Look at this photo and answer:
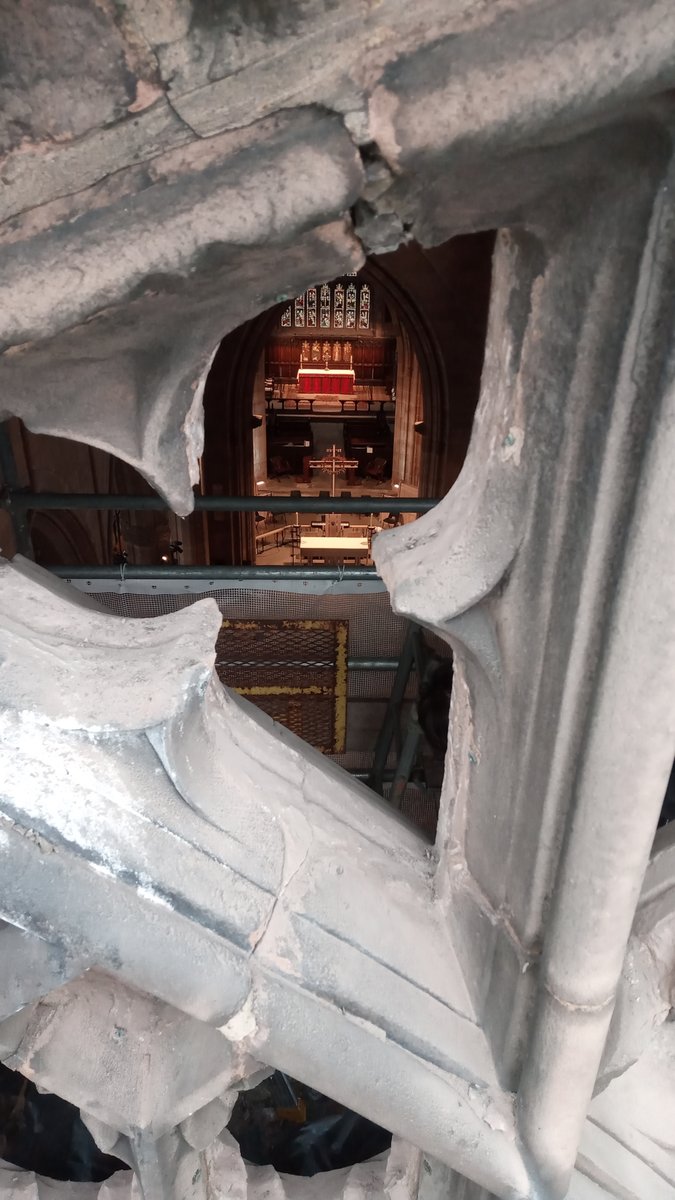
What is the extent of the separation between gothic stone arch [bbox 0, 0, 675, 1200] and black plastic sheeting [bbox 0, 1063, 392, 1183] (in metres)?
0.36

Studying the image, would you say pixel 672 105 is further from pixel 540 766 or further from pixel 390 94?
pixel 540 766

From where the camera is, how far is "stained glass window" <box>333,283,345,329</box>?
11289mm

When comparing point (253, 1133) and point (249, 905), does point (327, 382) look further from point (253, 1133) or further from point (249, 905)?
point (249, 905)

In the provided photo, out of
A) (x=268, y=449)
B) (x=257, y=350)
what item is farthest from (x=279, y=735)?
(x=268, y=449)

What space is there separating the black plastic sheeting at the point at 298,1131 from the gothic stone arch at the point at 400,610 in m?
0.36

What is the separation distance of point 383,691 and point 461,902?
1639 millimetres

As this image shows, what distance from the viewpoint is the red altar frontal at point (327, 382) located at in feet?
35.7

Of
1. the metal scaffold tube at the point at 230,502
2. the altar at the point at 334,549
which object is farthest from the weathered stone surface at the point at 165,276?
the altar at the point at 334,549

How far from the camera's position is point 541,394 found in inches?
21.3

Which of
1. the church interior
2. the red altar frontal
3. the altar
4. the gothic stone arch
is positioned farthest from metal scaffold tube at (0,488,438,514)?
the red altar frontal

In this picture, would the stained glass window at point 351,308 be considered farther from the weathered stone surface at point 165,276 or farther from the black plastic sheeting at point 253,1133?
the weathered stone surface at point 165,276

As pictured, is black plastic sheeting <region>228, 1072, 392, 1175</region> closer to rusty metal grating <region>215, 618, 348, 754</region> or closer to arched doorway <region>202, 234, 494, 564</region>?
rusty metal grating <region>215, 618, 348, 754</region>

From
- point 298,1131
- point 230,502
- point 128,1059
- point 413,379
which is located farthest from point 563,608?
point 413,379

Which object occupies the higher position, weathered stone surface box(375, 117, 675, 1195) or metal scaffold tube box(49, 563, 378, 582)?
weathered stone surface box(375, 117, 675, 1195)
